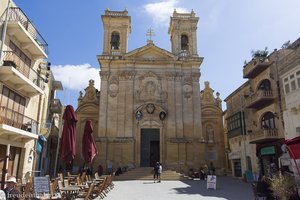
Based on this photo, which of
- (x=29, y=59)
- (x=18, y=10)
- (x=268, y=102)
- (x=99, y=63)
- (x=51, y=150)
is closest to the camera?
(x=18, y=10)

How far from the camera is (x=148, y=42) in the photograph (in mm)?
31438

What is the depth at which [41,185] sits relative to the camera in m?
9.98

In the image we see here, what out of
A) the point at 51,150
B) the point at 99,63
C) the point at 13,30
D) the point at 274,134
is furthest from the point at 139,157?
the point at 13,30

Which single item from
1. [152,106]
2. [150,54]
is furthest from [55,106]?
[150,54]

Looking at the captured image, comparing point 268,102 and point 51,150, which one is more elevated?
point 268,102

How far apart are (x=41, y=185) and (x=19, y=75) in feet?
25.7

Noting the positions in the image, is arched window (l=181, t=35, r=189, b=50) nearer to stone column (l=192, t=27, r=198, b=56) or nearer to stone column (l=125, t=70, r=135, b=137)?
stone column (l=192, t=27, r=198, b=56)

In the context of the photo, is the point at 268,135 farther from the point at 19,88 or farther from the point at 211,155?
the point at 19,88

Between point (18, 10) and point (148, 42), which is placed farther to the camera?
point (148, 42)

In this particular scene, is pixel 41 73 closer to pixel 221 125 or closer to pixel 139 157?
pixel 139 157

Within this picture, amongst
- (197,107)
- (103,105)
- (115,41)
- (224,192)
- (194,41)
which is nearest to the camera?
(224,192)

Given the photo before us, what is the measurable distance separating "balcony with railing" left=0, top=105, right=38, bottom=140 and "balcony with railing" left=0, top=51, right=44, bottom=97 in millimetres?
1727

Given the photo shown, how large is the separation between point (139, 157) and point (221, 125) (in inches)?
429

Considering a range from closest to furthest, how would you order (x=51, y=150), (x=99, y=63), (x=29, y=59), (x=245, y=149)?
1. (x=29, y=59)
2. (x=245, y=149)
3. (x=51, y=150)
4. (x=99, y=63)
